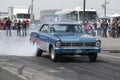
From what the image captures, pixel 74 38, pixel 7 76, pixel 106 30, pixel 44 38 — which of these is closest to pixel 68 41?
pixel 74 38

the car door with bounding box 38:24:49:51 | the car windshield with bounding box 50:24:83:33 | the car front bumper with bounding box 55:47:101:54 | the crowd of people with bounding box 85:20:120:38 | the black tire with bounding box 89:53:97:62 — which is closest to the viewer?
the car front bumper with bounding box 55:47:101:54

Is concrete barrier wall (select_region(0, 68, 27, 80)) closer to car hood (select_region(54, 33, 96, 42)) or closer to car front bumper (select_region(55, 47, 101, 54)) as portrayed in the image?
car front bumper (select_region(55, 47, 101, 54))

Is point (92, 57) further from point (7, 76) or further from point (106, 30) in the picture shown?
point (106, 30)

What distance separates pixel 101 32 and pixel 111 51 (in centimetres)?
1720

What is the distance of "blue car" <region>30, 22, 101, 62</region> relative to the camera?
58.8 ft

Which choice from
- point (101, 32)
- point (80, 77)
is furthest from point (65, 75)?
point (101, 32)

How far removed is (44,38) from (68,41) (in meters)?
1.80

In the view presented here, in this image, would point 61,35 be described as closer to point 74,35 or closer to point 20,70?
point 74,35

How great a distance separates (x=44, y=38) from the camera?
763 inches

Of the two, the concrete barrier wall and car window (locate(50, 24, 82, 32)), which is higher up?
car window (locate(50, 24, 82, 32))

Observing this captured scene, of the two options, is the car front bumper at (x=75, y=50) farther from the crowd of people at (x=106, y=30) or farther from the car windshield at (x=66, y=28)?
the crowd of people at (x=106, y=30)

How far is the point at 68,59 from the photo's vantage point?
19.8 m

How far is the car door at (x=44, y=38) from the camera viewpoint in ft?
62.8

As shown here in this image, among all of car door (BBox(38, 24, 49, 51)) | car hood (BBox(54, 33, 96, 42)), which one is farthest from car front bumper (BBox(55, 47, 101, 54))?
car door (BBox(38, 24, 49, 51))
